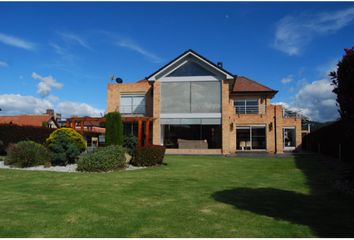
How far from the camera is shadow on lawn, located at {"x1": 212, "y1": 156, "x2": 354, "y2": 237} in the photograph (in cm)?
607

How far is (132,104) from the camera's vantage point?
35906mm

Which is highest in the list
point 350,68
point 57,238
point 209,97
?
point 209,97

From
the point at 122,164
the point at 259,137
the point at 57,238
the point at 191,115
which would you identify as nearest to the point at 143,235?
the point at 57,238

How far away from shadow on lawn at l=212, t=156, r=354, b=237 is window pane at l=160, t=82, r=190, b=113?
21.4 metres

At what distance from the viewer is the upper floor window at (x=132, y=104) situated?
117 feet

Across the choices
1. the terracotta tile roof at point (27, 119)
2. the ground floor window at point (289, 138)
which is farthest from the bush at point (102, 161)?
the terracotta tile roof at point (27, 119)

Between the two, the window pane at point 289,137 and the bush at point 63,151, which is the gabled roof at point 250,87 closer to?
the window pane at point 289,137

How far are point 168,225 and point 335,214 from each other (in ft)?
11.3

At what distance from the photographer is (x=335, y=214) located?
6926 mm

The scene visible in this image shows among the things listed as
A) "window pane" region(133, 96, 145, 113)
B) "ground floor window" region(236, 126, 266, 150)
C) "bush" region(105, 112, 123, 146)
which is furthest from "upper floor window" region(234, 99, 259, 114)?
"bush" region(105, 112, 123, 146)

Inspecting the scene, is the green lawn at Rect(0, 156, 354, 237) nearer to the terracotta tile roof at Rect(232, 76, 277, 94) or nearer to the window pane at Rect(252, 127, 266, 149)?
the window pane at Rect(252, 127, 266, 149)

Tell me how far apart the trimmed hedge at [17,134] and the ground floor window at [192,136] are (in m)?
10.7

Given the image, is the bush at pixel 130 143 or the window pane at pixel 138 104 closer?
the bush at pixel 130 143

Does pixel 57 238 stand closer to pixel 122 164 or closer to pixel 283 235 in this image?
pixel 283 235
